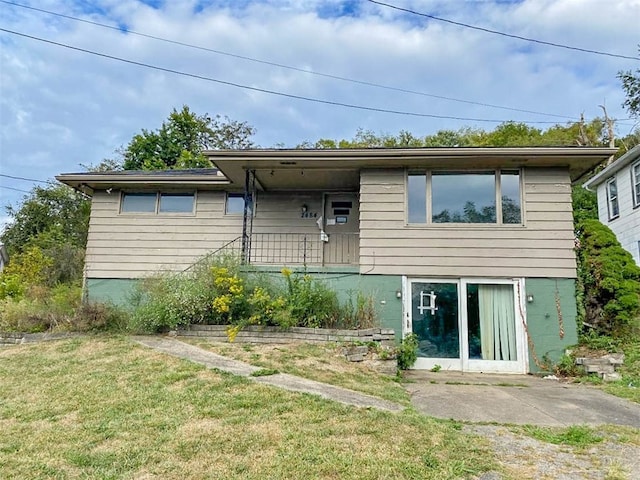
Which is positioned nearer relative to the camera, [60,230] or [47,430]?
[47,430]

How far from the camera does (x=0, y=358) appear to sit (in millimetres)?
6812

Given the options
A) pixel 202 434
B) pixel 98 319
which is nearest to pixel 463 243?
pixel 202 434

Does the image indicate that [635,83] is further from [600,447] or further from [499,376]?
[600,447]

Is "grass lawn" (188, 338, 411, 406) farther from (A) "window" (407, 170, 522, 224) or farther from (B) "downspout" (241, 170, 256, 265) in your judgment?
(A) "window" (407, 170, 522, 224)

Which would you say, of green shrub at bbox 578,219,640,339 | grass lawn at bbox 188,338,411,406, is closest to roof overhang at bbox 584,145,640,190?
green shrub at bbox 578,219,640,339

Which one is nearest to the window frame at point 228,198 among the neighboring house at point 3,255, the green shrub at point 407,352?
the green shrub at point 407,352

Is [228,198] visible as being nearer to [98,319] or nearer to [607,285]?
[98,319]

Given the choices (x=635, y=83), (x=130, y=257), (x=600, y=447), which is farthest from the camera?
(x=635, y=83)

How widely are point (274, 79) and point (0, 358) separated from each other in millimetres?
10973

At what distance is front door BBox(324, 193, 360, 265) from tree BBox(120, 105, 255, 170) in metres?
13.6

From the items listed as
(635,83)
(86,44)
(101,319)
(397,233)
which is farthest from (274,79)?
(635,83)

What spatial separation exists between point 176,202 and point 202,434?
26.0 feet

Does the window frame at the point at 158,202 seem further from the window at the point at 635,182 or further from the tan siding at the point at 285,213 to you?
the window at the point at 635,182

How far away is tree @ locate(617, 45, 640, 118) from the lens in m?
16.7
